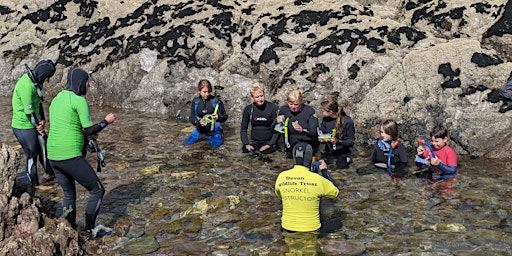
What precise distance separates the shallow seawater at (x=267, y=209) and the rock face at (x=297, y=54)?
275 cm

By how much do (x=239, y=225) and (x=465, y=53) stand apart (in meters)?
13.0

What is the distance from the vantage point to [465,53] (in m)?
17.8

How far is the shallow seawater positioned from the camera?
8.74 meters

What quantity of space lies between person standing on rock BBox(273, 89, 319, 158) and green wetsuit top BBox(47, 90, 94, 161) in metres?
6.38

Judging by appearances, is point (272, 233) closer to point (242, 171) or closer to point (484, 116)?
point (242, 171)

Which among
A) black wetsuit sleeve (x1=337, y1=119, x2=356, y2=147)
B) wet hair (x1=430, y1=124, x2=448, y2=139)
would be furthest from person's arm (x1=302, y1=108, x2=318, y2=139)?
wet hair (x1=430, y1=124, x2=448, y2=139)

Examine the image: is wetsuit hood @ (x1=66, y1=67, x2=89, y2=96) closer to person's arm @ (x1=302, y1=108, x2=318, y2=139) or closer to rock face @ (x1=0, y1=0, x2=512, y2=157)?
person's arm @ (x1=302, y1=108, x2=318, y2=139)

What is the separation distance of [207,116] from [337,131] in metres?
5.21

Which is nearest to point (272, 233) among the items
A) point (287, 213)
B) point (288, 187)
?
point (287, 213)

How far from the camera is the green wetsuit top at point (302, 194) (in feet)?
27.4

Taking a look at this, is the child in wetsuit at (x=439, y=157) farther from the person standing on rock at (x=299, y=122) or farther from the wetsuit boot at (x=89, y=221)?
the wetsuit boot at (x=89, y=221)

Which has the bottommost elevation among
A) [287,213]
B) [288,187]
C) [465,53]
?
[287,213]

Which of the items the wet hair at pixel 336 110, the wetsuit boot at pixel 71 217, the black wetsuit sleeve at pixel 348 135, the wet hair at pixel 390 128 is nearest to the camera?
the wetsuit boot at pixel 71 217

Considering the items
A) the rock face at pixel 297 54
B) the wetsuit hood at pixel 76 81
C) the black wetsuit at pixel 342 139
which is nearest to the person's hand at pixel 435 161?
the black wetsuit at pixel 342 139
